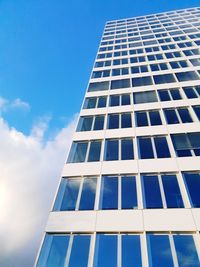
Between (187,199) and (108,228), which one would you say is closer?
(108,228)

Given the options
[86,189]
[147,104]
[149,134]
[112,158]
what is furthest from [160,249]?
[147,104]

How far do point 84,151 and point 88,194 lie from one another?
375cm

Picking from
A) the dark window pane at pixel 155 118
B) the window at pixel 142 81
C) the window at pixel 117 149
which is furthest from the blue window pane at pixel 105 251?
the window at pixel 142 81

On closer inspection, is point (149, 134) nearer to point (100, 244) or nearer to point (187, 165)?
point (187, 165)

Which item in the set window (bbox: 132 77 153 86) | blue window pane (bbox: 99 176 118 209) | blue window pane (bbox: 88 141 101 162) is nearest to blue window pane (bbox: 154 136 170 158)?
blue window pane (bbox: 99 176 118 209)

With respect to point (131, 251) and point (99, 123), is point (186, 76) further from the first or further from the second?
point (131, 251)

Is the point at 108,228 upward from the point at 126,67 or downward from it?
Result: downward

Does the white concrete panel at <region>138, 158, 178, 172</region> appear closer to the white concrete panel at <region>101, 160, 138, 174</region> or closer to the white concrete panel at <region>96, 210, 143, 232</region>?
the white concrete panel at <region>101, 160, 138, 174</region>

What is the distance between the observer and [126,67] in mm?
25891

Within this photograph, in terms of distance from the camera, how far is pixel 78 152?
50.1 ft

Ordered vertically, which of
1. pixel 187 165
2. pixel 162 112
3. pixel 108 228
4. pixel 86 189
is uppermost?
pixel 162 112

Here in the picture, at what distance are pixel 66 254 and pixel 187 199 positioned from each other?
5886 millimetres

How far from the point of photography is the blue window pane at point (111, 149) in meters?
14.4

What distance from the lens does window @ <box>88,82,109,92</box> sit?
73.3 feet
